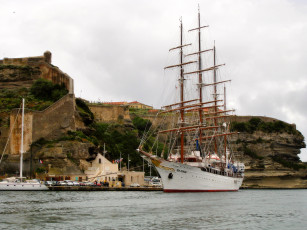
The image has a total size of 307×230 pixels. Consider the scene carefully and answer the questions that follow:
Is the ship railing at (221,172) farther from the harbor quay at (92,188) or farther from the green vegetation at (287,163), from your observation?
the green vegetation at (287,163)

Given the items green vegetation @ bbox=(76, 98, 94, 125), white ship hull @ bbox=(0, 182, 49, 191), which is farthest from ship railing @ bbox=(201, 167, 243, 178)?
green vegetation @ bbox=(76, 98, 94, 125)

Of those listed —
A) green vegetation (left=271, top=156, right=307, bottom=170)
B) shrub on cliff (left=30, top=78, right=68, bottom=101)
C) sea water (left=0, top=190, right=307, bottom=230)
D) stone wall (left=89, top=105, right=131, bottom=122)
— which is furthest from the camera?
green vegetation (left=271, top=156, right=307, bottom=170)

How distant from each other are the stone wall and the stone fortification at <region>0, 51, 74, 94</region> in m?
27.2

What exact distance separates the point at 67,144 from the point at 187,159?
19.3 m

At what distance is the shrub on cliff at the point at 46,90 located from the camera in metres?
90.7

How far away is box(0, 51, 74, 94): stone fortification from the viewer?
95750 mm

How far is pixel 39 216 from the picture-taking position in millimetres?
34938

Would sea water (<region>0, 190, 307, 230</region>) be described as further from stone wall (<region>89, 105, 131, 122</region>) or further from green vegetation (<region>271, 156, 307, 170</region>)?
green vegetation (<region>271, 156, 307, 170</region>)

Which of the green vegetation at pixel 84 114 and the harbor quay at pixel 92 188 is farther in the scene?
the green vegetation at pixel 84 114

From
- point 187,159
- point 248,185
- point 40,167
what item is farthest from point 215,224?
point 248,185

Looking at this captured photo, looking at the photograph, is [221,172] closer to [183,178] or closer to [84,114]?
[183,178]

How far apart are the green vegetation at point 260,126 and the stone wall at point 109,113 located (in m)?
29.5

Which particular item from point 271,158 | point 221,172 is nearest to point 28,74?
point 221,172

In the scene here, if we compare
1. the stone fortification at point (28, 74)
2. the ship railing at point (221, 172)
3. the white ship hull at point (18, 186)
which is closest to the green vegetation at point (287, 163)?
the ship railing at point (221, 172)
